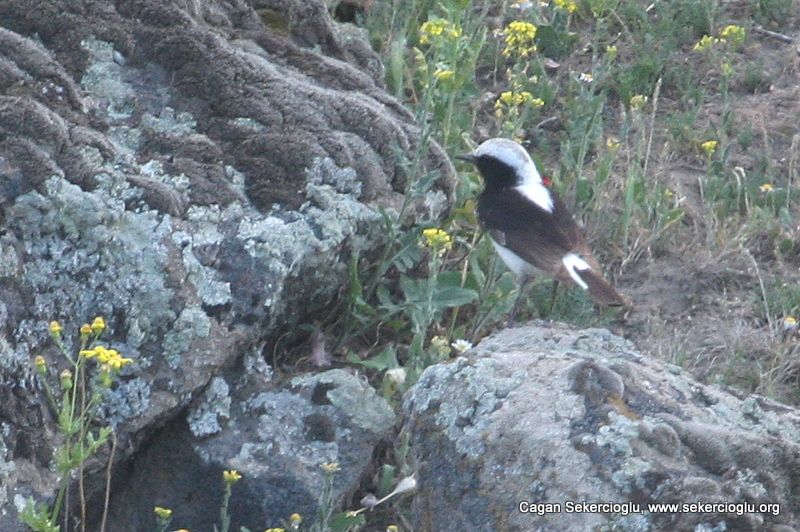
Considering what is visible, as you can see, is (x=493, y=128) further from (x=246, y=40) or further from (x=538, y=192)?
(x=246, y=40)

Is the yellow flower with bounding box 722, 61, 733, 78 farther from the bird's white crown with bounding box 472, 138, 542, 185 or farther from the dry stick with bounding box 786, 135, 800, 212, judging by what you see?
the bird's white crown with bounding box 472, 138, 542, 185

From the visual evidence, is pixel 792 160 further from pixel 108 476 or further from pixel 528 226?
pixel 108 476

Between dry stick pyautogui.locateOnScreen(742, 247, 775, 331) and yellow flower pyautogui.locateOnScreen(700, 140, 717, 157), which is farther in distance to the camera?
yellow flower pyautogui.locateOnScreen(700, 140, 717, 157)

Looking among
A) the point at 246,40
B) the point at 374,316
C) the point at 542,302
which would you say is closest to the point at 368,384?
the point at 374,316

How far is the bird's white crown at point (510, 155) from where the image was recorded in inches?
250

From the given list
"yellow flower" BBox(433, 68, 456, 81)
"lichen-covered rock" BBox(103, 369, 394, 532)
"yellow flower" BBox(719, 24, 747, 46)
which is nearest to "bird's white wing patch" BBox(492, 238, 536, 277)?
"yellow flower" BBox(433, 68, 456, 81)

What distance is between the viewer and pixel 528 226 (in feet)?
19.7

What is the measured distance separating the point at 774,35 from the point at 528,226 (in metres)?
3.05

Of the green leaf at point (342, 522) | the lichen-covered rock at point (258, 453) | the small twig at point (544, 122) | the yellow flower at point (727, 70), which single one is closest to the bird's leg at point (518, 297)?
the lichen-covered rock at point (258, 453)

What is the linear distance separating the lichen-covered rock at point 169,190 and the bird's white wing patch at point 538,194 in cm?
42

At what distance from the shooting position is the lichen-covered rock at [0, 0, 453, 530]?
176 inches

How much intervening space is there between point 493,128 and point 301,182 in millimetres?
2478

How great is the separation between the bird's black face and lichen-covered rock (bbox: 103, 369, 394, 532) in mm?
1662

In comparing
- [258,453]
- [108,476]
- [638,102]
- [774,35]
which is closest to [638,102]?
[638,102]
